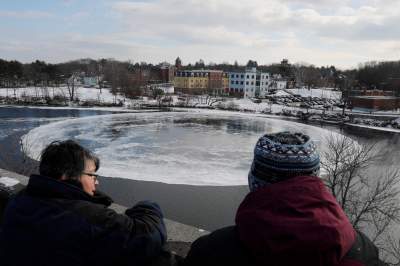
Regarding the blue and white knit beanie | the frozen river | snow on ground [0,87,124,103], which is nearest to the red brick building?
the frozen river

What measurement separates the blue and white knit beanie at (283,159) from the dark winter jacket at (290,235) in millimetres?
142

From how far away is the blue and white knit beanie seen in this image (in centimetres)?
130

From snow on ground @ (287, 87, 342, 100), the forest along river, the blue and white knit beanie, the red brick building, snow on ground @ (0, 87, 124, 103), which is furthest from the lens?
snow on ground @ (287, 87, 342, 100)

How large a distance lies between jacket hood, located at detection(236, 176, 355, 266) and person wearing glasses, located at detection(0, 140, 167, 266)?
0.47 m

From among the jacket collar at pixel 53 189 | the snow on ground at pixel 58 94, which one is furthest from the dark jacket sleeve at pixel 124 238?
the snow on ground at pixel 58 94

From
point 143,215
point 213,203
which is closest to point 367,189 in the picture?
point 213,203

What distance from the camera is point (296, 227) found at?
3.33ft

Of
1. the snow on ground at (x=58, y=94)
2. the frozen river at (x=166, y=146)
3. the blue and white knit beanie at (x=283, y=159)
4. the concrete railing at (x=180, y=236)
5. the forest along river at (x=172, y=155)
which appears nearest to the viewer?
the blue and white knit beanie at (x=283, y=159)

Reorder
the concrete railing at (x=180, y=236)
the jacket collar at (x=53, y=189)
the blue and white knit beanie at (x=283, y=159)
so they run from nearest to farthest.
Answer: the blue and white knit beanie at (x=283, y=159) < the jacket collar at (x=53, y=189) < the concrete railing at (x=180, y=236)

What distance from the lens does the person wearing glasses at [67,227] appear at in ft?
4.33

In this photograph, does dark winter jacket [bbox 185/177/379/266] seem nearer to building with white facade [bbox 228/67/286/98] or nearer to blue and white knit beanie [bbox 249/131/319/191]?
blue and white knit beanie [bbox 249/131/319/191]

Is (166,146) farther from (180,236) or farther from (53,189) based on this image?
(53,189)

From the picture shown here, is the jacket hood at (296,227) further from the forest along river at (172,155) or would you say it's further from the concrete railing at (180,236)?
the forest along river at (172,155)

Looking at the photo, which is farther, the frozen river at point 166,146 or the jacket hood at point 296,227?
the frozen river at point 166,146
